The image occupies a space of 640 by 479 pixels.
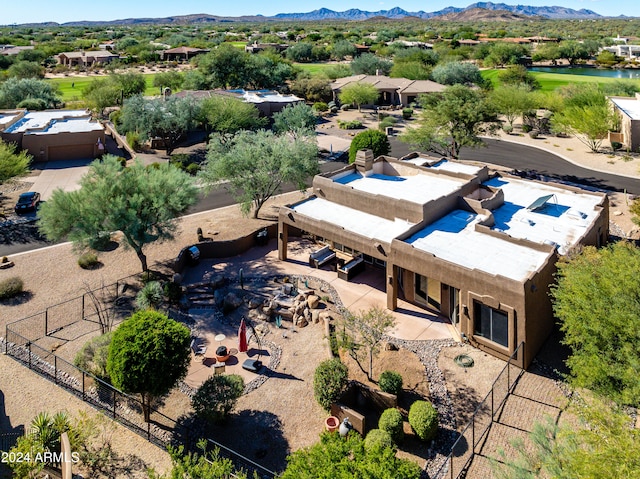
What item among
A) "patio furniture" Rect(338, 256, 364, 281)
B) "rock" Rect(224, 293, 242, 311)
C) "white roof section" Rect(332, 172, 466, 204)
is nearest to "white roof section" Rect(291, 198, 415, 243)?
"white roof section" Rect(332, 172, 466, 204)

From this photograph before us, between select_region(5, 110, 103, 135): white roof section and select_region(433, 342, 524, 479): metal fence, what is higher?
select_region(5, 110, 103, 135): white roof section

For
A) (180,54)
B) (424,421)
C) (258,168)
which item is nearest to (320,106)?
(258,168)

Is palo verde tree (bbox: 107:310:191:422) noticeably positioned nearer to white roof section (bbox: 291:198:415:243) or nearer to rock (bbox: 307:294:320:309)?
rock (bbox: 307:294:320:309)

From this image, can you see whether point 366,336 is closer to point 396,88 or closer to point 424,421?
point 424,421

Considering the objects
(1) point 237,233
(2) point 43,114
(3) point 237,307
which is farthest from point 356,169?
(2) point 43,114

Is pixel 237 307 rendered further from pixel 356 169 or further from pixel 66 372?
pixel 356 169

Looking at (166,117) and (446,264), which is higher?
(166,117)
